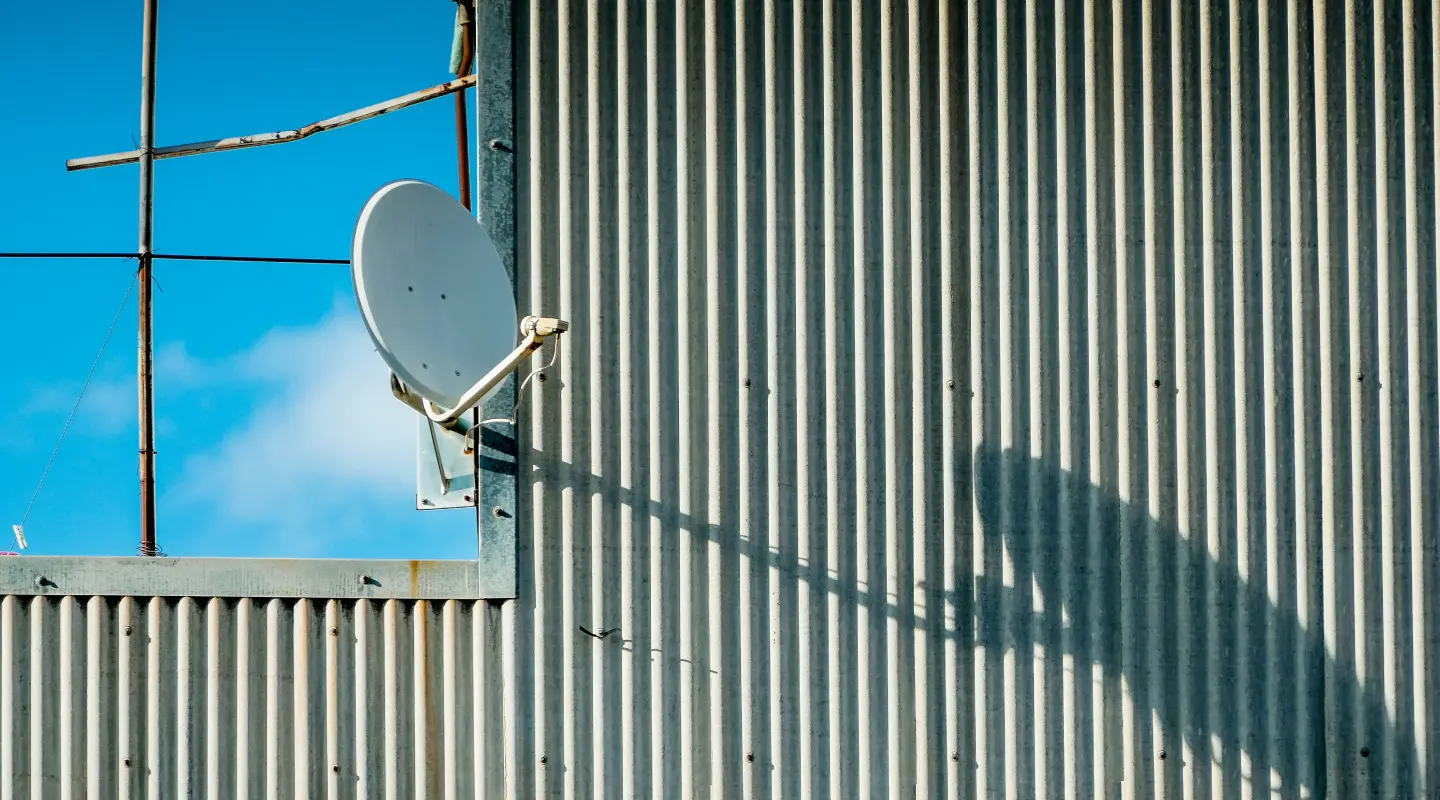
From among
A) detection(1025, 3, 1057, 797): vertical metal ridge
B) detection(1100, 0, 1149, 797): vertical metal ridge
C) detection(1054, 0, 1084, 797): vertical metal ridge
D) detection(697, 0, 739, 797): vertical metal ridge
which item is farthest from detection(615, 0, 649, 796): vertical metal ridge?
detection(1100, 0, 1149, 797): vertical metal ridge

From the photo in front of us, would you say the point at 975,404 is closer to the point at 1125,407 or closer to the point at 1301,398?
the point at 1125,407

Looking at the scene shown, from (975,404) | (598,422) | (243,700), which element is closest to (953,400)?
(975,404)

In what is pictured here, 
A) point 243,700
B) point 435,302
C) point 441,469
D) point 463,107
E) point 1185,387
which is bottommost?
point 243,700

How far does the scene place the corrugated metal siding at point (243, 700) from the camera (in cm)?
627

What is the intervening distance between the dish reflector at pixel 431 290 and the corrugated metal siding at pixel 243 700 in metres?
1.30

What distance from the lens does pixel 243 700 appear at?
629 cm

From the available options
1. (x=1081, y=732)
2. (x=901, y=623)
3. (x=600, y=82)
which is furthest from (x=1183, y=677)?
(x=600, y=82)

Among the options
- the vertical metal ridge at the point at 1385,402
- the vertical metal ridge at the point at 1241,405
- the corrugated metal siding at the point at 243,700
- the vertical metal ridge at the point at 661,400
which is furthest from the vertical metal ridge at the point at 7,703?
the vertical metal ridge at the point at 1385,402

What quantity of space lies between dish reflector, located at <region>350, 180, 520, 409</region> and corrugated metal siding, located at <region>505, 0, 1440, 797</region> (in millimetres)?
477

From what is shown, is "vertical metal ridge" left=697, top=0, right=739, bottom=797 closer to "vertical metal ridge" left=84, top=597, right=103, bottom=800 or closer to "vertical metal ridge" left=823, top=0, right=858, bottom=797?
"vertical metal ridge" left=823, top=0, right=858, bottom=797

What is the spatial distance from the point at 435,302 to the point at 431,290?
0.19ft

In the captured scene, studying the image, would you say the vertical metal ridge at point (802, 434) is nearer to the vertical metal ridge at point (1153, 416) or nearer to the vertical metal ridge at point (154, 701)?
the vertical metal ridge at point (1153, 416)

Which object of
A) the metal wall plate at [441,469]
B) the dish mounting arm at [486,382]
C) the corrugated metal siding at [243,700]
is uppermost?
the dish mounting arm at [486,382]

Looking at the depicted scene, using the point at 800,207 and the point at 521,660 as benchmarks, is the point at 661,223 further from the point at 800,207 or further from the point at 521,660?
the point at 521,660
